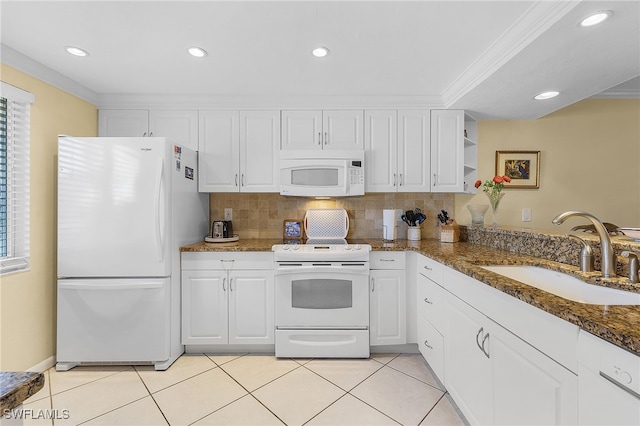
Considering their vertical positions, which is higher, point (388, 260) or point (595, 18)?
point (595, 18)

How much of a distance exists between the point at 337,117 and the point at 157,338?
239 cm

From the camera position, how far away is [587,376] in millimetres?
817

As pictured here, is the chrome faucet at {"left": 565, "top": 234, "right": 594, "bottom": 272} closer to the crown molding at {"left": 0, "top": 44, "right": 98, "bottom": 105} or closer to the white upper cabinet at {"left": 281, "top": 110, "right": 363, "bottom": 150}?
the white upper cabinet at {"left": 281, "top": 110, "right": 363, "bottom": 150}

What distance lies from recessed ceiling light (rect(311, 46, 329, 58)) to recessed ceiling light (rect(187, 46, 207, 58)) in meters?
0.73

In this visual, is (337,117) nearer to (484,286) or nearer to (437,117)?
(437,117)

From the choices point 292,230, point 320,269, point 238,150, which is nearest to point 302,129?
point 238,150

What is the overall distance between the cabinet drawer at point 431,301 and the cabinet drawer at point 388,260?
18cm

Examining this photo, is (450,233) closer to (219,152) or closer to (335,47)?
(335,47)

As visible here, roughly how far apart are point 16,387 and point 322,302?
→ 1.94 m

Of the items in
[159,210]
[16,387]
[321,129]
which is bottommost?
[16,387]

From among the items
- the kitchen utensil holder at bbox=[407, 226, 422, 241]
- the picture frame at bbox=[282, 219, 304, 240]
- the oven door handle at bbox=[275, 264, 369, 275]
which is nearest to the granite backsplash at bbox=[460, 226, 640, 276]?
the kitchen utensil holder at bbox=[407, 226, 422, 241]

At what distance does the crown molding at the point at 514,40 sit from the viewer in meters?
1.41

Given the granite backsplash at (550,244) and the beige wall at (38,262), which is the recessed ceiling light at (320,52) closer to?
the granite backsplash at (550,244)

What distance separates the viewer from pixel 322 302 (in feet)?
7.68
